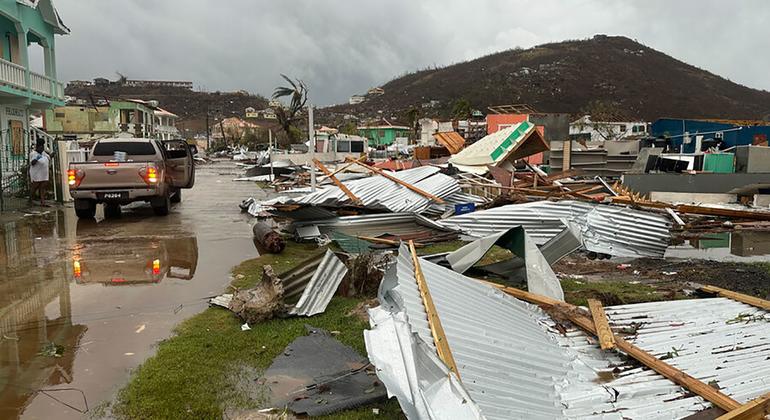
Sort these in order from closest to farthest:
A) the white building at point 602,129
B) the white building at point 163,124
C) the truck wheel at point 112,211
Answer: the truck wheel at point 112,211 < the white building at point 602,129 < the white building at point 163,124

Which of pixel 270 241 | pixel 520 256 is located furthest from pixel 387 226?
pixel 520 256

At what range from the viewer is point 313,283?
6.44 meters

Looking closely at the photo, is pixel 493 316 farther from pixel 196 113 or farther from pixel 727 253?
pixel 196 113

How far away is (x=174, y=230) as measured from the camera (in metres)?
12.0

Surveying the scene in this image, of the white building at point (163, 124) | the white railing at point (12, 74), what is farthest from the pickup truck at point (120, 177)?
the white building at point (163, 124)

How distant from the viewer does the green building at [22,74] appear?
62.7 ft

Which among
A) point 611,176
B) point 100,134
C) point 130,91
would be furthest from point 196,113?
point 611,176

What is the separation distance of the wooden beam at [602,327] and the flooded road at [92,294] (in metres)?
3.80

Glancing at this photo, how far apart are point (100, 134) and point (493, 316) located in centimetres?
4706

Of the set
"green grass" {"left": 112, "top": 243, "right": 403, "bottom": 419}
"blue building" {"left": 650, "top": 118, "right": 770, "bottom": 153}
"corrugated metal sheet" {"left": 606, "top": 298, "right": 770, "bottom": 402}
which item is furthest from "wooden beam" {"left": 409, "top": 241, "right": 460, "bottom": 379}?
"blue building" {"left": 650, "top": 118, "right": 770, "bottom": 153}

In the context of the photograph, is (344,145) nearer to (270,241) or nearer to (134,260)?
(270,241)

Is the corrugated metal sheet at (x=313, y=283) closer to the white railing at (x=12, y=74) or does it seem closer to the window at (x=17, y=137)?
the white railing at (x=12, y=74)

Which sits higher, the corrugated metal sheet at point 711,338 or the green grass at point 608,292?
the corrugated metal sheet at point 711,338

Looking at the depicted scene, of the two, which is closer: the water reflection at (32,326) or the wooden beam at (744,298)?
the water reflection at (32,326)
